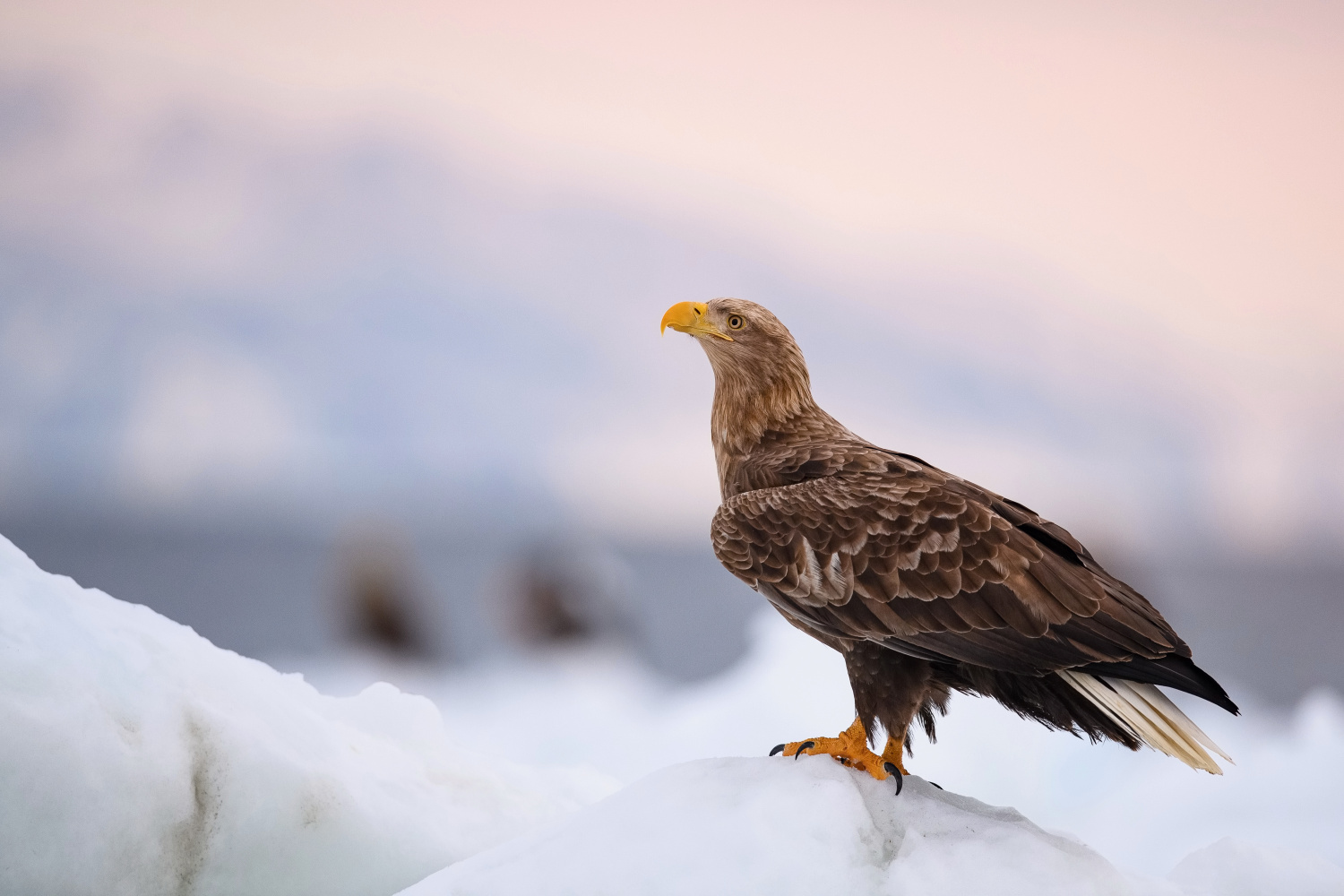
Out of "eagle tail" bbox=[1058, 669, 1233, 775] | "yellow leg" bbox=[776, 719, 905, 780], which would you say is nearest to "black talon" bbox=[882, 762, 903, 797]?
"yellow leg" bbox=[776, 719, 905, 780]

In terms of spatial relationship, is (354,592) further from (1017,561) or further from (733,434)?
(1017,561)

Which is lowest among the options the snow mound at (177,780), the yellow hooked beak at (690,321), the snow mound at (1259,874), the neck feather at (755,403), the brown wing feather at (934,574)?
the snow mound at (177,780)

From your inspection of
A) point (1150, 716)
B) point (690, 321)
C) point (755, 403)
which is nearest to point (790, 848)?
point (1150, 716)

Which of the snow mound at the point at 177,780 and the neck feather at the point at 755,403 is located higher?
the neck feather at the point at 755,403

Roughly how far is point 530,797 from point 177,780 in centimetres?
166

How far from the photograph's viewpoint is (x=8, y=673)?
3.47m

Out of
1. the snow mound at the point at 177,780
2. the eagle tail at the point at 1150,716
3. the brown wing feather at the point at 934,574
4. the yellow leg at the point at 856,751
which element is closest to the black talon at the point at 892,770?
the yellow leg at the point at 856,751

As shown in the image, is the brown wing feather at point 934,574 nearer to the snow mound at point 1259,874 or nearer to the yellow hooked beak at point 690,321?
the yellow hooked beak at point 690,321

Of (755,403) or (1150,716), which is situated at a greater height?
(755,403)

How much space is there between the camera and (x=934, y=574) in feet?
9.54

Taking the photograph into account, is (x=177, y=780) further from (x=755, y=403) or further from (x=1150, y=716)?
(x=1150, y=716)

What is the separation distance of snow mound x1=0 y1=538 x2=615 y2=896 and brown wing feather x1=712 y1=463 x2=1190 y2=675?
2.07 meters

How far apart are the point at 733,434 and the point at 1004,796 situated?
3410 millimetres

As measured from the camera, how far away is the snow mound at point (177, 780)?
344cm
